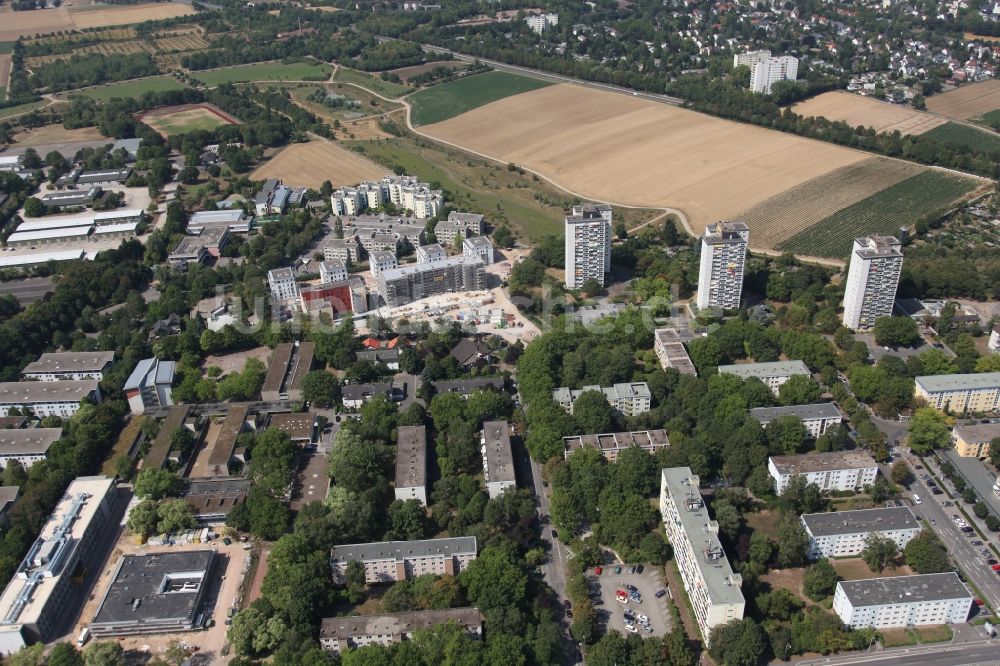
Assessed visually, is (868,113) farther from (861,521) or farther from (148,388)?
Result: (148,388)

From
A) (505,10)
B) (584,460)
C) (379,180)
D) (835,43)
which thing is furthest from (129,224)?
(835,43)

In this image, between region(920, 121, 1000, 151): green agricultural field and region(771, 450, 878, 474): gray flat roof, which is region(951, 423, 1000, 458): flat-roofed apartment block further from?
region(920, 121, 1000, 151): green agricultural field

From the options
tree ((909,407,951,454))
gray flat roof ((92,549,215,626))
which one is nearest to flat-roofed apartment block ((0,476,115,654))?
gray flat roof ((92,549,215,626))

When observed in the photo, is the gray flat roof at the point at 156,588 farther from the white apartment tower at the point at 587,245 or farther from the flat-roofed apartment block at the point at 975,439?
the flat-roofed apartment block at the point at 975,439

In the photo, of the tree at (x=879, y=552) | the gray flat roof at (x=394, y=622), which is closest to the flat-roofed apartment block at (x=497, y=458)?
the gray flat roof at (x=394, y=622)

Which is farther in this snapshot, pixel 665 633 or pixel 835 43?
pixel 835 43

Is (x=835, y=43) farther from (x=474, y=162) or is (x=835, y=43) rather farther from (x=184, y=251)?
(x=184, y=251)
